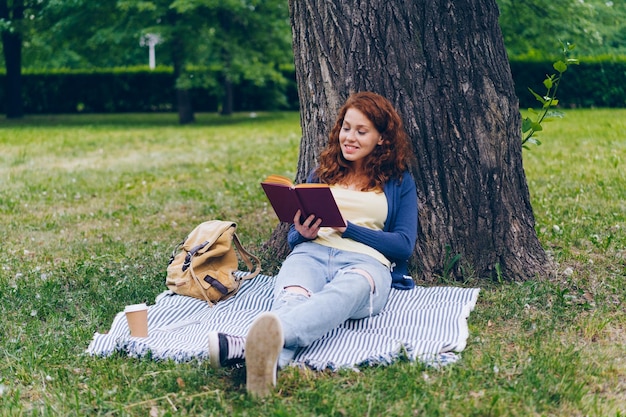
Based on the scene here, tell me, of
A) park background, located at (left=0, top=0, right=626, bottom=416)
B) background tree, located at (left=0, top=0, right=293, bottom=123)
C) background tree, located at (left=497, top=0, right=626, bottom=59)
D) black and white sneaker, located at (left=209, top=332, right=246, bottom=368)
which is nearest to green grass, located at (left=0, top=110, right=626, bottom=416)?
park background, located at (left=0, top=0, right=626, bottom=416)

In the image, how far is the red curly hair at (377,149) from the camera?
14.0ft

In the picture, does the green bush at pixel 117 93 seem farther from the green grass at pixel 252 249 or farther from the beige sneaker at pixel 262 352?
the beige sneaker at pixel 262 352

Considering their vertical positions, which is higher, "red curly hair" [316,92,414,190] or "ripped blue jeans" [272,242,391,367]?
"red curly hair" [316,92,414,190]

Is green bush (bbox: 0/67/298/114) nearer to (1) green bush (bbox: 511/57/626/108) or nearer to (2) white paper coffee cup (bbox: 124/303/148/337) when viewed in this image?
(1) green bush (bbox: 511/57/626/108)

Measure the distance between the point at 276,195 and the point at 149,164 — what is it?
692 centimetres

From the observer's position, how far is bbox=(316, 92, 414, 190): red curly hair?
4.26 m

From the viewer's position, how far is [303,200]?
155 inches

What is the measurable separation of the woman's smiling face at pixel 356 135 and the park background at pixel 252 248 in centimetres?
100

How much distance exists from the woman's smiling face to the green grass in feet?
3.47

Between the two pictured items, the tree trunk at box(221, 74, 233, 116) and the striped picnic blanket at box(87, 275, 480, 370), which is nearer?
the striped picnic blanket at box(87, 275, 480, 370)

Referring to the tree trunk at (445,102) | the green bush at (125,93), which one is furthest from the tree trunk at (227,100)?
the tree trunk at (445,102)

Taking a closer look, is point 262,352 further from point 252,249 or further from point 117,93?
point 117,93

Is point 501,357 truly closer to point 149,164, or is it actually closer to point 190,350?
point 190,350

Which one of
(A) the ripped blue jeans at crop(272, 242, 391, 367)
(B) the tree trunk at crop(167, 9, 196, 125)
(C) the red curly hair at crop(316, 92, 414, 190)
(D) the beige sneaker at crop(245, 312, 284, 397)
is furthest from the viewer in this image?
(B) the tree trunk at crop(167, 9, 196, 125)
